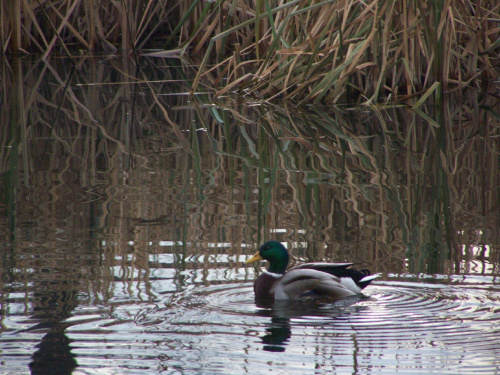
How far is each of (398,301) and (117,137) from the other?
4605 millimetres

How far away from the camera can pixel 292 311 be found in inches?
159

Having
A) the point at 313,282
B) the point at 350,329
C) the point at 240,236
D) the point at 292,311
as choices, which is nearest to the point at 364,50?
the point at 240,236

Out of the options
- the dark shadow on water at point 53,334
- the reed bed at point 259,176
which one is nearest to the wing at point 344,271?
the reed bed at point 259,176

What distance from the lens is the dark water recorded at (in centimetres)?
340

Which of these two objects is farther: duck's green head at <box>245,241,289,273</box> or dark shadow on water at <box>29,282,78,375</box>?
duck's green head at <box>245,241,289,273</box>

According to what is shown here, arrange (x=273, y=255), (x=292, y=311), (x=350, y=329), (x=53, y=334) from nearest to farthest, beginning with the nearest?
(x=53, y=334), (x=350, y=329), (x=292, y=311), (x=273, y=255)

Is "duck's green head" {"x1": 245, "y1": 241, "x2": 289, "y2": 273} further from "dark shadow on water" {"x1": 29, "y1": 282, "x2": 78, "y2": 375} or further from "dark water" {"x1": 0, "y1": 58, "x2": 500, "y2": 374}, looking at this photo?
"dark shadow on water" {"x1": 29, "y1": 282, "x2": 78, "y2": 375}

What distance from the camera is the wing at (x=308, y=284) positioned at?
4.19m

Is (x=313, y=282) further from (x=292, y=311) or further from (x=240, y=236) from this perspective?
(x=240, y=236)

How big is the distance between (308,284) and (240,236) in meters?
0.86

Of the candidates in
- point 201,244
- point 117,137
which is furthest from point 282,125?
point 201,244

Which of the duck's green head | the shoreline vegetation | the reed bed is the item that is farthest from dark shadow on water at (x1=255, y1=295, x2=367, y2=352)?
the shoreline vegetation

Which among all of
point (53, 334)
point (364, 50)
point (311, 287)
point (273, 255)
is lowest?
point (53, 334)

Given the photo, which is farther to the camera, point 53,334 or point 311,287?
point 311,287
